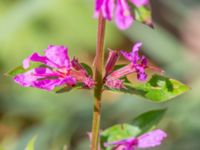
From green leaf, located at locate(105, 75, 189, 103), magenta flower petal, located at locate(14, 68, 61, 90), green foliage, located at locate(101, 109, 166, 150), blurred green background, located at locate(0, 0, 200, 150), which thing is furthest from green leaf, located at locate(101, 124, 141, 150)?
blurred green background, located at locate(0, 0, 200, 150)

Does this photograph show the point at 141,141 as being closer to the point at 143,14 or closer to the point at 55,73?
the point at 55,73

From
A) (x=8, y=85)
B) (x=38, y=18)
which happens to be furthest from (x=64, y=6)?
(x=8, y=85)

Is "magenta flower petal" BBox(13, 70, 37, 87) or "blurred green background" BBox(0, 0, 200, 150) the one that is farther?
"blurred green background" BBox(0, 0, 200, 150)

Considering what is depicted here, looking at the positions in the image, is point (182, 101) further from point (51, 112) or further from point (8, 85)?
point (8, 85)

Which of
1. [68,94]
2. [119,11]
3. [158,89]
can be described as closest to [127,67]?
[158,89]

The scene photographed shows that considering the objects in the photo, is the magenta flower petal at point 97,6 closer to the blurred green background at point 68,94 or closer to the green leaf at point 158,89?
the green leaf at point 158,89

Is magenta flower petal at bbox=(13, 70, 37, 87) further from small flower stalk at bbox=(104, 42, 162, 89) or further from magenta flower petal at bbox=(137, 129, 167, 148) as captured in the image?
magenta flower petal at bbox=(137, 129, 167, 148)

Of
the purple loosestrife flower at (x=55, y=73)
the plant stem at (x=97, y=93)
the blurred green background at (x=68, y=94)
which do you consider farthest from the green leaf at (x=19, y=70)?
the blurred green background at (x=68, y=94)
